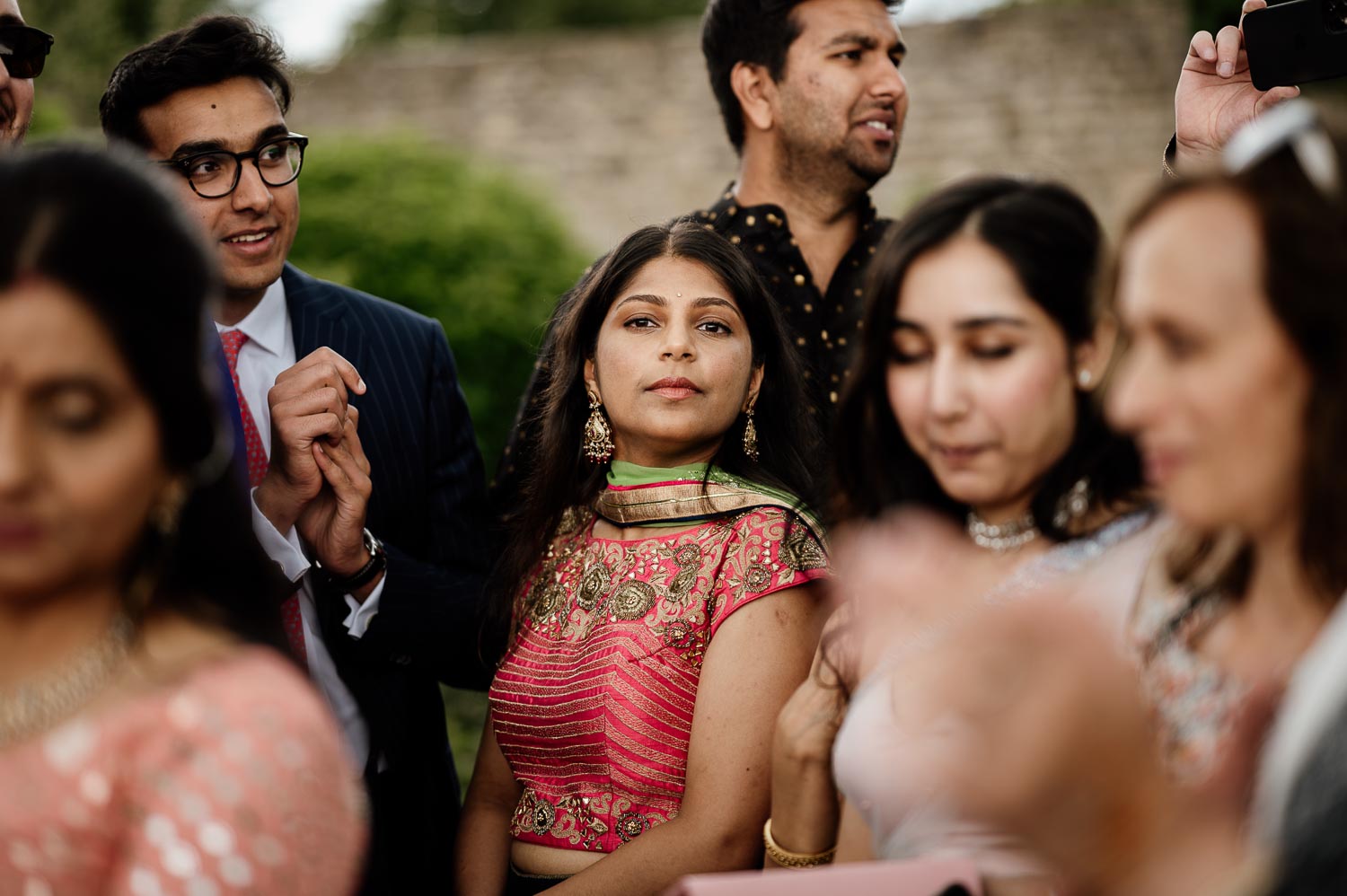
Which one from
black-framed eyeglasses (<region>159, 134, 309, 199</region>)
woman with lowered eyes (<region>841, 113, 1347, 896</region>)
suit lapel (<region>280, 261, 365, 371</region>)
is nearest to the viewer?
woman with lowered eyes (<region>841, 113, 1347, 896</region>)

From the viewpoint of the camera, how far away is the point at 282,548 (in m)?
3.04

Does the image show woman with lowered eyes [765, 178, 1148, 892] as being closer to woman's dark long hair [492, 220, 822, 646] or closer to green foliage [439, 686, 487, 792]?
woman's dark long hair [492, 220, 822, 646]

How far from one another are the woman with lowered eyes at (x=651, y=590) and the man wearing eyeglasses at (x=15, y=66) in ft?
4.52

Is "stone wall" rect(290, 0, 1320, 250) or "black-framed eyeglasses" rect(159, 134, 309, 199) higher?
"stone wall" rect(290, 0, 1320, 250)

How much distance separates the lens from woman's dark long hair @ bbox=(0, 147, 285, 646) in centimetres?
157

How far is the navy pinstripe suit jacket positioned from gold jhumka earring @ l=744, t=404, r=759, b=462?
734 millimetres

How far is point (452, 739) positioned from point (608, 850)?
3.81m

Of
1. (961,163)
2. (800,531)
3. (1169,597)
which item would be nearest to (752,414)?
(800,531)

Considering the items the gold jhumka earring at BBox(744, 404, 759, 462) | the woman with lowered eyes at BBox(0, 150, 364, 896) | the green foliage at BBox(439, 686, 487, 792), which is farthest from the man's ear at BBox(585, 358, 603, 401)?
the green foliage at BBox(439, 686, 487, 792)

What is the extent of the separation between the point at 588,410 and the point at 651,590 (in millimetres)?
568

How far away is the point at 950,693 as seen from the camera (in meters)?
1.36

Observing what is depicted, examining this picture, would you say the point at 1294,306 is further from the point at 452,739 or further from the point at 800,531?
the point at 452,739

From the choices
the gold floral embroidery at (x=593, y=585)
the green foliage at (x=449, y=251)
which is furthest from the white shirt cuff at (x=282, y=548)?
the green foliage at (x=449, y=251)

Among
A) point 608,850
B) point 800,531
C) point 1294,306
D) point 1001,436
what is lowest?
point 608,850
